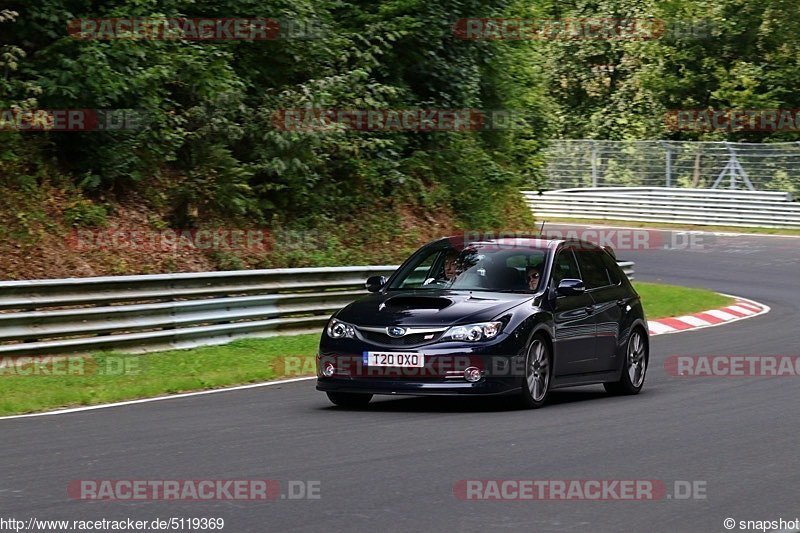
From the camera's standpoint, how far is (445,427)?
10688mm

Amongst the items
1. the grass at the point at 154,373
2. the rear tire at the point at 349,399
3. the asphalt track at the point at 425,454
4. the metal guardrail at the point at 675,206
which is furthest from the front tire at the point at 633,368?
the metal guardrail at the point at 675,206

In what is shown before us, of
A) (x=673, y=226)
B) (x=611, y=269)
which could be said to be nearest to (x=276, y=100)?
(x=611, y=269)

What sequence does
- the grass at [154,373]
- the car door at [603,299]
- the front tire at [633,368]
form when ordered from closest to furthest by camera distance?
the grass at [154,373] → the car door at [603,299] → the front tire at [633,368]

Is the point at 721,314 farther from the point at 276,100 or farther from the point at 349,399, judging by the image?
the point at 349,399

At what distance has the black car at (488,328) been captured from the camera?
11.5 m

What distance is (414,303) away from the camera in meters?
11.9

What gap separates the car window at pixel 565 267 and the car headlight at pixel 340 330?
1970mm

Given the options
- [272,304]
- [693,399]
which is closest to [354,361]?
[693,399]

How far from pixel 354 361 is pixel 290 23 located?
34.7ft

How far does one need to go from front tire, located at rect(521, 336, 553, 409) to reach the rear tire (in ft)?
4.71

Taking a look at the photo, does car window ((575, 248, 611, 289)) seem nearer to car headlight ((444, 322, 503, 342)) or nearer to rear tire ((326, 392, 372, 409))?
car headlight ((444, 322, 503, 342))

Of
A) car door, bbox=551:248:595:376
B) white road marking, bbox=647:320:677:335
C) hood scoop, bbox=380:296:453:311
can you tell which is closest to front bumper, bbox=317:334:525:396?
hood scoop, bbox=380:296:453:311

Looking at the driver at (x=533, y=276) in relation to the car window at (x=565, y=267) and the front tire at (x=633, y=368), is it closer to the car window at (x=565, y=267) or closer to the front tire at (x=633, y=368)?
the car window at (x=565, y=267)

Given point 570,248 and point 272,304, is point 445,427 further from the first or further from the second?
point 272,304
